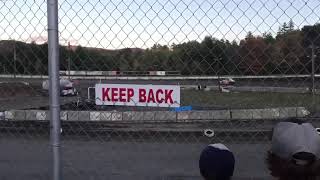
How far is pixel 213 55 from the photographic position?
3305 millimetres

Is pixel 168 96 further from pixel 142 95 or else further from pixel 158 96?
pixel 142 95

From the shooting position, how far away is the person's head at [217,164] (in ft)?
7.01

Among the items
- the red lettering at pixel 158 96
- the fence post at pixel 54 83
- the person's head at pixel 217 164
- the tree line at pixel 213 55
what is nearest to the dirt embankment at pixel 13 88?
the tree line at pixel 213 55

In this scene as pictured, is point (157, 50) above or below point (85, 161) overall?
above

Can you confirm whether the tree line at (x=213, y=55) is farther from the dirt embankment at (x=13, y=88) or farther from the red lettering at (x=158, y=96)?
the dirt embankment at (x=13, y=88)

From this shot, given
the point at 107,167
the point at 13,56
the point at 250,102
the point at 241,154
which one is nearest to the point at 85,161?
the point at 107,167

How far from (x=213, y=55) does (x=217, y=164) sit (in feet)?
4.27

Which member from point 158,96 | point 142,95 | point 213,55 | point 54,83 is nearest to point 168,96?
point 158,96

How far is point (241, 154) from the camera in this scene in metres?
12.0

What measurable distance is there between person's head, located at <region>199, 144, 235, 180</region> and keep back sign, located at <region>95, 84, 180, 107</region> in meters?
1.04

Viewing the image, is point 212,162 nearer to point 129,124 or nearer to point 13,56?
point 13,56

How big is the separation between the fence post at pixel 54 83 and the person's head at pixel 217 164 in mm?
1108

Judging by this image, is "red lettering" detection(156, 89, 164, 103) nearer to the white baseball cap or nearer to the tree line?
the tree line

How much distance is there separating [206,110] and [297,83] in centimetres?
1882
